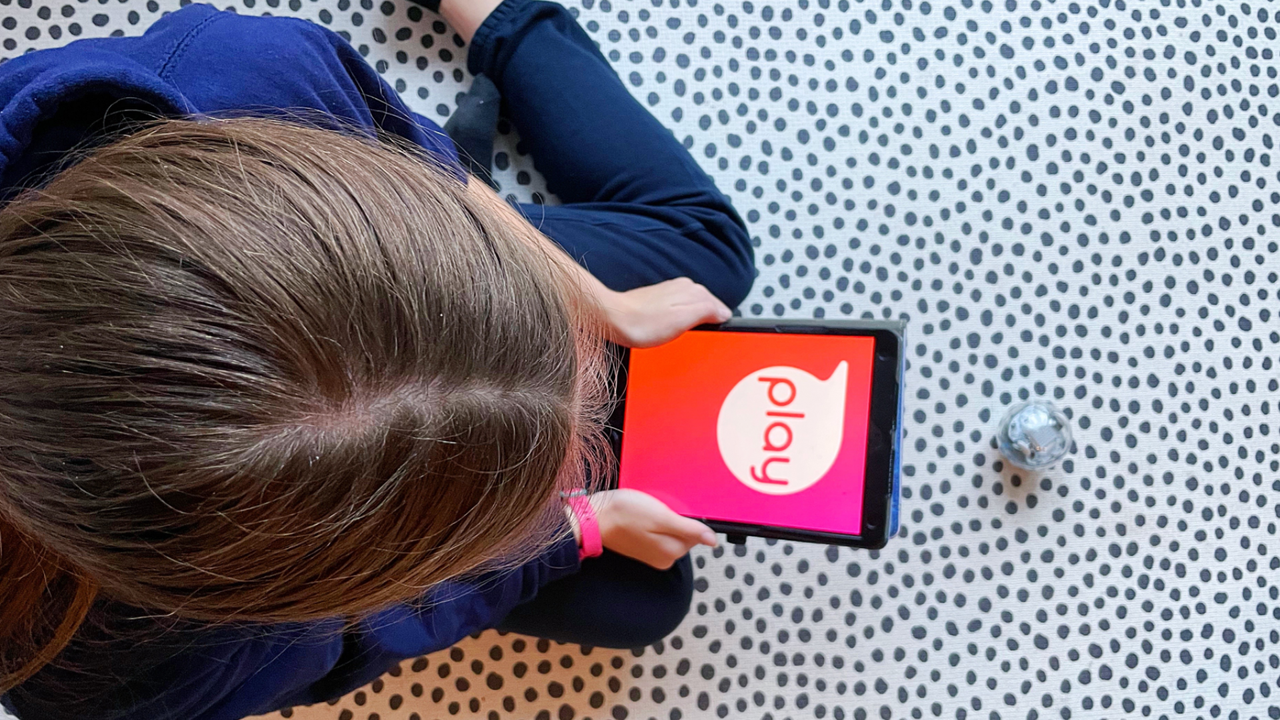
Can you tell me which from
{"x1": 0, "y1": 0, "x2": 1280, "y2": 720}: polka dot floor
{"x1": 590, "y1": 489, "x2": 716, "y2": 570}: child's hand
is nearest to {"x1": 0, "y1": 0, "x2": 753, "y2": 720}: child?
{"x1": 590, "y1": 489, "x2": 716, "y2": 570}: child's hand

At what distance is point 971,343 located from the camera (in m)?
0.77

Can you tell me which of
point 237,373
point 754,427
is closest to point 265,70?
point 237,373

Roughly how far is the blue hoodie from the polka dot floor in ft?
0.61

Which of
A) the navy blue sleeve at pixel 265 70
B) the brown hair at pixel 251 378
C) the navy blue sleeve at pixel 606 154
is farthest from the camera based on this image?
the navy blue sleeve at pixel 606 154

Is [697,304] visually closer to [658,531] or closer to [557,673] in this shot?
[658,531]

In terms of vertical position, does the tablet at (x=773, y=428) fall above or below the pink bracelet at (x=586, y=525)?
above

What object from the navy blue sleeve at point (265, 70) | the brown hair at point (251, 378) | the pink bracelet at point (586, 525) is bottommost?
the pink bracelet at point (586, 525)

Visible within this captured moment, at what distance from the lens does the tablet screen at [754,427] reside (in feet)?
1.87

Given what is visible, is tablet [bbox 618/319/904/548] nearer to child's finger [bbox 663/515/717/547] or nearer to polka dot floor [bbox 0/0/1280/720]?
child's finger [bbox 663/515/717/547]

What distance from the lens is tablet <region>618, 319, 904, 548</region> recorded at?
565 millimetres

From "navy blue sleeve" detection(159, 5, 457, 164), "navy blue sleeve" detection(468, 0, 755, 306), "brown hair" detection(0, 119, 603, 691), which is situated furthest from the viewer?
"navy blue sleeve" detection(468, 0, 755, 306)

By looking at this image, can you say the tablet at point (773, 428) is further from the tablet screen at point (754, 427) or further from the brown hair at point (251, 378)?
the brown hair at point (251, 378)

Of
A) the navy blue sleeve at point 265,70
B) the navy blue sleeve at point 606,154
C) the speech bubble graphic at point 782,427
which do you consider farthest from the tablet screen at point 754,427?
the navy blue sleeve at point 265,70

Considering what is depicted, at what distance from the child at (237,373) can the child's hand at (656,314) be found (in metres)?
0.08
